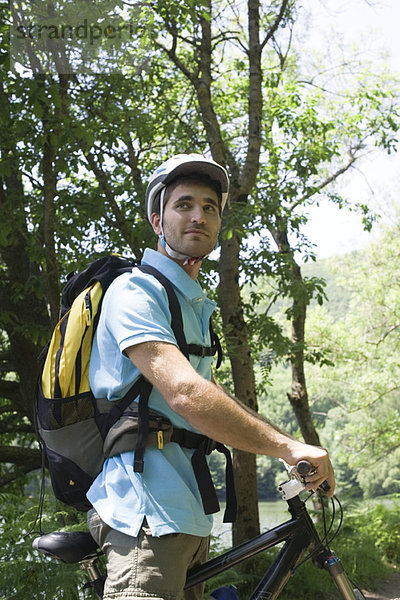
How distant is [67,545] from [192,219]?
44.4 inches

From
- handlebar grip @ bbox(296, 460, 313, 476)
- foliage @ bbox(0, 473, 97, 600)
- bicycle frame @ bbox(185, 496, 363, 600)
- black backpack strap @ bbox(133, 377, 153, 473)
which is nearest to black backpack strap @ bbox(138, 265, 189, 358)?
black backpack strap @ bbox(133, 377, 153, 473)

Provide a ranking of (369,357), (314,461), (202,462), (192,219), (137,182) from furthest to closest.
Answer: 1. (369,357)
2. (137,182)
3. (192,219)
4. (202,462)
5. (314,461)

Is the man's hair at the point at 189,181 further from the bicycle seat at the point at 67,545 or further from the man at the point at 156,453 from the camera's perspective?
the bicycle seat at the point at 67,545

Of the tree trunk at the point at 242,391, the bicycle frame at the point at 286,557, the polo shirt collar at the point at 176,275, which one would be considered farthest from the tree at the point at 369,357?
the polo shirt collar at the point at 176,275

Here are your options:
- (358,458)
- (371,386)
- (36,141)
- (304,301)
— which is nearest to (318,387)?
(371,386)

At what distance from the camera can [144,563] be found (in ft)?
6.42

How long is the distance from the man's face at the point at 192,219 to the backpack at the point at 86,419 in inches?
8.8

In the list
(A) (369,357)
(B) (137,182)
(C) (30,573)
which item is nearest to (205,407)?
(C) (30,573)

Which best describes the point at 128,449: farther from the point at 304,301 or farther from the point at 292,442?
the point at 304,301

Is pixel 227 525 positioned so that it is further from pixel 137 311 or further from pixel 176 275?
pixel 137 311

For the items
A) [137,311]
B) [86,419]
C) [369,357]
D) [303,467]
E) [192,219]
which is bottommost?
[303,467]

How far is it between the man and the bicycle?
0.41ft

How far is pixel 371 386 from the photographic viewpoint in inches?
1002

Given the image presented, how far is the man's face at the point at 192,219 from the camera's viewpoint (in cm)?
237
